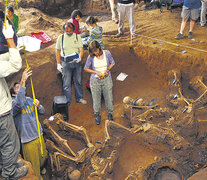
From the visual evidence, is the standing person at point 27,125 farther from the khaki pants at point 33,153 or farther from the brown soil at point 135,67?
the brown soil at point 135,67

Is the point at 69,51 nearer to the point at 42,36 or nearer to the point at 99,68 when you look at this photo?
the point at 99,68

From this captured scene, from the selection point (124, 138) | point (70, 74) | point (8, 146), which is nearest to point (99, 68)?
point (70, 74)

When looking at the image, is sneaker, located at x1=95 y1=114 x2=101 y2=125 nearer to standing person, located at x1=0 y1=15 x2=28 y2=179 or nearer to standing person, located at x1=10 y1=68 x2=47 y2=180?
standing person, located at x1=10 y1=68 x2=47 y2=180

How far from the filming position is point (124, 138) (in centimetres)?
488

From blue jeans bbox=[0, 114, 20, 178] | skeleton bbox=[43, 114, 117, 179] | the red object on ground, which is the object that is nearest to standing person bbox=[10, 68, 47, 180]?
skeleton bbox=[43, 114, 117, 179]

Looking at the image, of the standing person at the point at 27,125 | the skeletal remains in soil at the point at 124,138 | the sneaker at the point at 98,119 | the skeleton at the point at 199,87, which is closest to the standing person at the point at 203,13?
the skeleton at the point at 199,87

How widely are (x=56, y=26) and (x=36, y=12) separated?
152 cm

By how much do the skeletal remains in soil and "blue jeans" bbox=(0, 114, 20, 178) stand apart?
1.11 m

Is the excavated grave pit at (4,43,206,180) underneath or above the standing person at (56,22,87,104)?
underneath

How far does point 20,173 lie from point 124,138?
6.60 ft

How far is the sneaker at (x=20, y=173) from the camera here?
354 cm

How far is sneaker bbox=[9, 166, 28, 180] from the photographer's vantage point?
3.54m

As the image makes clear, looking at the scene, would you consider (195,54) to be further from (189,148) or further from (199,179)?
(199,179)

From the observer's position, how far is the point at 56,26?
9227 mm
